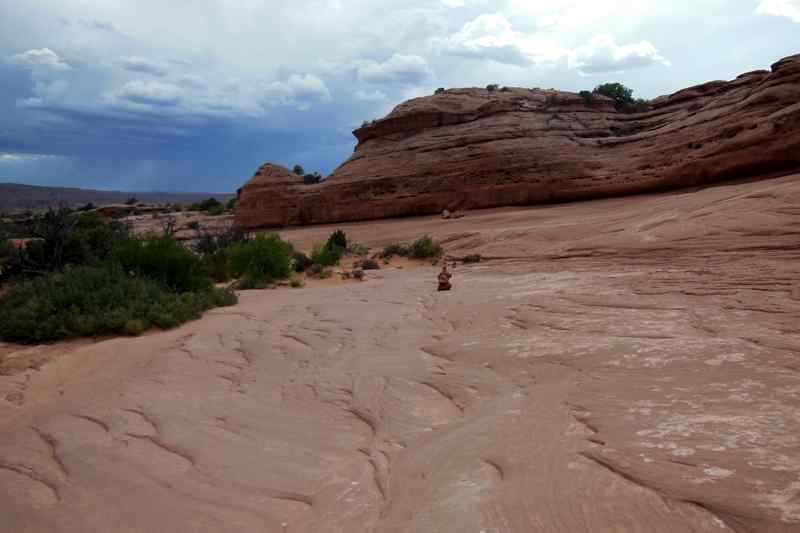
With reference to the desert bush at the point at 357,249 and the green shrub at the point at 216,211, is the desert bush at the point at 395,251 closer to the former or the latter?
the desert bush at the point at 357,249

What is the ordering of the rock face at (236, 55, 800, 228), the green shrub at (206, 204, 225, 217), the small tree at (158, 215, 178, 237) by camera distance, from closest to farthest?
the small tree at (158, 215, 178, 237) < the rock face at (236, 55, 800, 228) < the green shrub at (206, 204, 225, 217)

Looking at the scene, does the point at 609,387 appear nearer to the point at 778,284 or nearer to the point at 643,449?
the point at 643,449

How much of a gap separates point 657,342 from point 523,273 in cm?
635

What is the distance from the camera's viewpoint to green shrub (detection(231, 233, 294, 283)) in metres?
14.8

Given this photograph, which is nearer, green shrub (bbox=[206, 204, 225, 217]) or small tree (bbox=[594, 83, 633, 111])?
small tree (bbox=[594, 83, 633, 111])

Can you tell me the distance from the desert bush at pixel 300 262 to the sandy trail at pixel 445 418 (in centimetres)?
891

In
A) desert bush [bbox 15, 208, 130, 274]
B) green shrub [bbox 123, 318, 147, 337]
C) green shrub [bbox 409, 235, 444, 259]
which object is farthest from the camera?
green shrub [bbox 409, 235, 444, 259]

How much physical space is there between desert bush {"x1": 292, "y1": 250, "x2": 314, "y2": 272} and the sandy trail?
891cm

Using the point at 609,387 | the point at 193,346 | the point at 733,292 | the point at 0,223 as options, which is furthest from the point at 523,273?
the point at 0,223


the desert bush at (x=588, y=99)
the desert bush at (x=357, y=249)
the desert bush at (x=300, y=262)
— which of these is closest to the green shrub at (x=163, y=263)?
the desert bush at (x=300, y=262)

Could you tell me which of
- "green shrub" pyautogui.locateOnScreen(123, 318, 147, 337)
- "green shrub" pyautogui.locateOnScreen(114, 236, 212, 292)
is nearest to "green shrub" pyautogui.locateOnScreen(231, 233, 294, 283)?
"green shrub" pyautogui.locateOnScreen(114, 236, 212, 292)

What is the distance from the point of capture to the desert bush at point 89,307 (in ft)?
24.4

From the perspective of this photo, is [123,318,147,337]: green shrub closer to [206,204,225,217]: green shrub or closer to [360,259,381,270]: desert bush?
[360,259,381,270]: desert bush

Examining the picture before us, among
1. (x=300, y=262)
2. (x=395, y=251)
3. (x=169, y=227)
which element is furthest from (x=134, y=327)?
(x=395, y=251)
